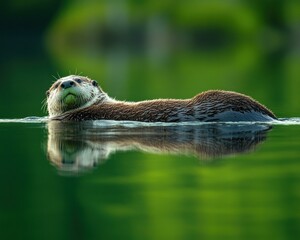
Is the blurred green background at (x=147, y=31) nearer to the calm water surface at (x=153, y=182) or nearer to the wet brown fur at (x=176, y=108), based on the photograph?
the wet brown fur at (x=176, y=108)

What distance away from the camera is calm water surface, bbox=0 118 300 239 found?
6773 millimetres

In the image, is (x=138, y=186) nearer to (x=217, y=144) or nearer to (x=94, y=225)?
(x=94, y=225)

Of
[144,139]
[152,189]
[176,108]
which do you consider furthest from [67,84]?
[152,189]

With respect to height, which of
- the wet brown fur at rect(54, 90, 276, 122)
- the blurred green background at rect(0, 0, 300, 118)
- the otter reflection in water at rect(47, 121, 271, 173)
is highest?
the blurred green background at rect(0, 0, 300, 118)

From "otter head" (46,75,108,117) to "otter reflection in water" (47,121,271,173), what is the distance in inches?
15.5

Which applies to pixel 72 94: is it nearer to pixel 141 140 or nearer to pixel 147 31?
pixel 141 140

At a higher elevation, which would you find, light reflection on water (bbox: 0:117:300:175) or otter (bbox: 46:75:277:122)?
otter (bbox: 46:75:277:122)

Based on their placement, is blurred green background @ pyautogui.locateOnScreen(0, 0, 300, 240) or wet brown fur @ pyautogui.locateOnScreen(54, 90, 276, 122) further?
wet brown fur @ pyautogui.locateOnScreen(54, 90, 276, 122)

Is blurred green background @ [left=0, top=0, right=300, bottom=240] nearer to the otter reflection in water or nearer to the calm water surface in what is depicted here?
the calm water surface

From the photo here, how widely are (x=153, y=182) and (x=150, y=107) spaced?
4.46m

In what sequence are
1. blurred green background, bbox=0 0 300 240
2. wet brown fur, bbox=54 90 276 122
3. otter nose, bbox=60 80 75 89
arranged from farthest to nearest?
otter nose, bbox=60 80 75 89
wet brown fur, bbox=54 90 276 122
blurred green background, bbox=0 0 300 240

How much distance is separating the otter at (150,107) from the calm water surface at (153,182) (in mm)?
197

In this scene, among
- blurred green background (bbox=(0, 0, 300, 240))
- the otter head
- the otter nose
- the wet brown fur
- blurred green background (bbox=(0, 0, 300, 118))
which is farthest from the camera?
blurred green background (bbox=(0, 0, 300, 118))

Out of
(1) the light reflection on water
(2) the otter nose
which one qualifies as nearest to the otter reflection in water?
(1) the light reflection on water
